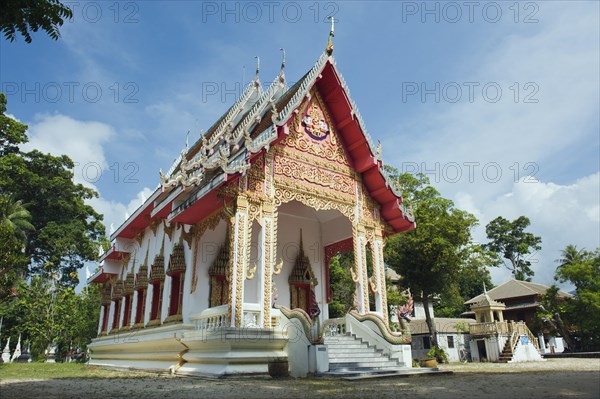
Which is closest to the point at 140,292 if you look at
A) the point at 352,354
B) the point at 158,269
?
the point at 158,269

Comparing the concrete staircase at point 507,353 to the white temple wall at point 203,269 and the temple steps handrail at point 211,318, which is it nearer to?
the white temple wall at point 203,269

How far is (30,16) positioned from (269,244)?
6691 mm

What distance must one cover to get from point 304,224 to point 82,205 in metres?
31.0

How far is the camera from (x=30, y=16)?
4.71 m

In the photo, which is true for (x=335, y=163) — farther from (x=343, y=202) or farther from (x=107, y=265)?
(x=107, y=265)

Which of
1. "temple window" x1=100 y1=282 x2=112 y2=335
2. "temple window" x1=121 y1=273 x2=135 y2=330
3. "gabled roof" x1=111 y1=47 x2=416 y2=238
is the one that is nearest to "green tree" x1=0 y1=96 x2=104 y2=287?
"temple window" x1=100 y1=282 x2=112 y2=335

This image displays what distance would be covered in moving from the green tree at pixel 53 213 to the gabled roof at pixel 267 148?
83.7 feet

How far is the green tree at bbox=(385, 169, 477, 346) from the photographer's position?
19.4m

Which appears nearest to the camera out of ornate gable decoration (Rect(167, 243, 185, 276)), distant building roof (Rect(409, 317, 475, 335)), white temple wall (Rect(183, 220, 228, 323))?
white temple wall (Rect(183, 220, 228, 323))

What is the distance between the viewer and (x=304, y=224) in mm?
14375

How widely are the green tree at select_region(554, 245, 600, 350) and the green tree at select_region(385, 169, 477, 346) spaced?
834 centimetres

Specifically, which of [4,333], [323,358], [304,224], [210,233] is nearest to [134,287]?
[210,233]

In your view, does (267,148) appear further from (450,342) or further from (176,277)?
(450,342)

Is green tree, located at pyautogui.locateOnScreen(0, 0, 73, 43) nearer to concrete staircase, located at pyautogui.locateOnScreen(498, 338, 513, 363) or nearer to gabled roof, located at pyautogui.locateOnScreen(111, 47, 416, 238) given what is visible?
gabled roof, located at pyautogui.locateOnScreen(111, 47, 416, 238)
